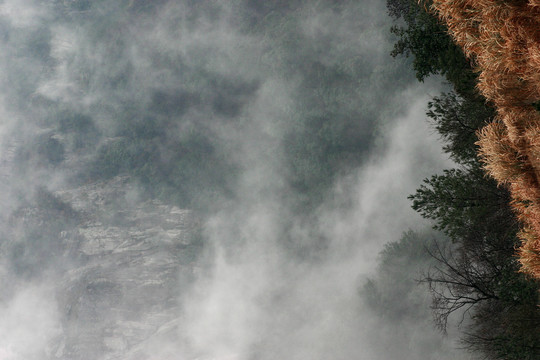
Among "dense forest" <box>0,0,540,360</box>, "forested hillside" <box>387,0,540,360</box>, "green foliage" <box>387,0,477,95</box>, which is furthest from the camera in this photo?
"dense forest" <box>0,0,540,360</box>

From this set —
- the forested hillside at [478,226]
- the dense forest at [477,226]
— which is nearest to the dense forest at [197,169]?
the dense forest at [477,226]

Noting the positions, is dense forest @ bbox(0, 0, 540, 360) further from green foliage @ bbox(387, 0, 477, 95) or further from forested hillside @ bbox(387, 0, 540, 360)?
green foliage @ bbox(387, 0, 477, 95)

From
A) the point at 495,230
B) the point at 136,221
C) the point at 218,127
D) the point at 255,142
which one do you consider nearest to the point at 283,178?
the point at 255,142

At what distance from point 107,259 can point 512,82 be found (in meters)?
122

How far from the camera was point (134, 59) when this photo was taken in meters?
143

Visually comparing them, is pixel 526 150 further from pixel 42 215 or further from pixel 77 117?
pixel 77 117

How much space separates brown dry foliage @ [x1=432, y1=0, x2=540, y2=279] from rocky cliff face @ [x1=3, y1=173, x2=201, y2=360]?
116 metres

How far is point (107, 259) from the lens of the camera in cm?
11619

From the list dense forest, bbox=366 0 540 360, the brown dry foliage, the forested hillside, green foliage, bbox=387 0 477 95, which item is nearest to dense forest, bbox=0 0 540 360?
dense forest, bbox=366 0 540 360

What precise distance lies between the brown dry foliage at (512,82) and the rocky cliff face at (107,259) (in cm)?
11592

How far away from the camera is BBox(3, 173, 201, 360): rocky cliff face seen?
109812 mm

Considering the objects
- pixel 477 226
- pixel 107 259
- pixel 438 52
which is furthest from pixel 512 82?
pixel 107 259

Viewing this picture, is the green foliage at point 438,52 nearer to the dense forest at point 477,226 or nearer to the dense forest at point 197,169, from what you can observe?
the dense forest at point 477,226

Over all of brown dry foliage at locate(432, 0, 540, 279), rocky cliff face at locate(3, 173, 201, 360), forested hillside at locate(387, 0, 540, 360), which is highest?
rocky cliff face at locate(3, 173, 201, 360)
